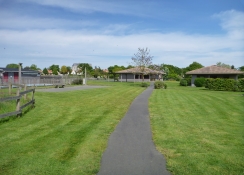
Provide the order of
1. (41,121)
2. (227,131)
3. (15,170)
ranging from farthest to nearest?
(41,121)
(227,131)
(15,170)

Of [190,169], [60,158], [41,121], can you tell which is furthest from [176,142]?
[41,121]

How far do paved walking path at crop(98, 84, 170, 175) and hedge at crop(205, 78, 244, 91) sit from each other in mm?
27349

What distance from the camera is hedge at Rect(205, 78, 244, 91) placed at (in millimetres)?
31100

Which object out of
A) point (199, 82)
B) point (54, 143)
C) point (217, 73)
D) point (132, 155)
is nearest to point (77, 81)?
point (199, 82)

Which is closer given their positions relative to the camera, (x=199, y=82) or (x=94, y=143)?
(x=94, y=143)

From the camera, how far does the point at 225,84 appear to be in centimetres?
3244

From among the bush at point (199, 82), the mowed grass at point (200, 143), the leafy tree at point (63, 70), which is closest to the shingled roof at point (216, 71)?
the bush at point (199, 82)

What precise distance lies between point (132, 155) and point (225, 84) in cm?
3075

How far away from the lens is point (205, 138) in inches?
285

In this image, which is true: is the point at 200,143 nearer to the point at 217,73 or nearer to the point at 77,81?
the point at 77,81

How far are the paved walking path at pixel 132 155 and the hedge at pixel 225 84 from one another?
89.7 ft

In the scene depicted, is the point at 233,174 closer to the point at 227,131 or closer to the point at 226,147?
the point at 226,147

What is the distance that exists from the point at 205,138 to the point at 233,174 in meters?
2.66

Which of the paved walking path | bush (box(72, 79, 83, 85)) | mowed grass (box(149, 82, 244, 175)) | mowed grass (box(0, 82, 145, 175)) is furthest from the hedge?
the paved walking path
